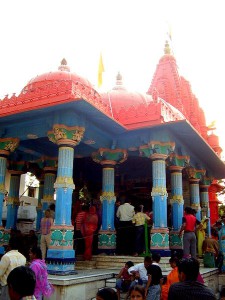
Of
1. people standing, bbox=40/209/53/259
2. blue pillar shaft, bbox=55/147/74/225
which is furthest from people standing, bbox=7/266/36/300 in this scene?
people standing, bbox=40/209/53/259

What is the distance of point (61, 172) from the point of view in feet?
26.5

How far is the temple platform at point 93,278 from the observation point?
647 cm

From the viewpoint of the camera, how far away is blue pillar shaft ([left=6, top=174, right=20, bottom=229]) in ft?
37.9

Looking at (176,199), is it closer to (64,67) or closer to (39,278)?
(64,67)

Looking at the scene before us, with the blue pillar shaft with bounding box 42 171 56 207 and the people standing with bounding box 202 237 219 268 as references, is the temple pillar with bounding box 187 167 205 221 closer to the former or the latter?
the people standing with bounding box 202 237 219 268

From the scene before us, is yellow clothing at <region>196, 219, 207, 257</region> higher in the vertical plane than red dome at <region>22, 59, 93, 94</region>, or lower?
lower

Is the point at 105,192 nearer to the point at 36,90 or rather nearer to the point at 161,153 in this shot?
the point at 161,153

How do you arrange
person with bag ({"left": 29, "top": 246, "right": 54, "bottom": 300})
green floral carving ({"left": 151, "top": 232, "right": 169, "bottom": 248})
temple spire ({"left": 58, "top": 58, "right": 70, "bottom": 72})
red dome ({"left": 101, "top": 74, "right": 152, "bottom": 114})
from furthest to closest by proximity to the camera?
red dome ({"left": 101, "top": 74, "right": 152, "bottom": 114}) → temple spire ({"left": 58, "top": 58, "right": 70, "bottom": 72}) → green floral carving ({"left": 151, "top": 232, "right": 169, "bottom": 248}) → person with bag ({"left": 29, "top": 246, "right": 54, "bottom": 300})

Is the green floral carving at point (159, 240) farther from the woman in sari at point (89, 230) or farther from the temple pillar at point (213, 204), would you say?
the temple pillar at point (213, 204)

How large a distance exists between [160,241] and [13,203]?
527 centimetres

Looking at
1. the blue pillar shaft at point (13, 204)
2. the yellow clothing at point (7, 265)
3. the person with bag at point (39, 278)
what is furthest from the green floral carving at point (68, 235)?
the blue pillar shaft at point (13, 204)

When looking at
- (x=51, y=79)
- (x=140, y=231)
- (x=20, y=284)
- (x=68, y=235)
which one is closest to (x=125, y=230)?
(x=140, y=231)

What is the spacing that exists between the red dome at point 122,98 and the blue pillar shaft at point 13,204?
13.4ft

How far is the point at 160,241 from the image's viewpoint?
30.0ft
